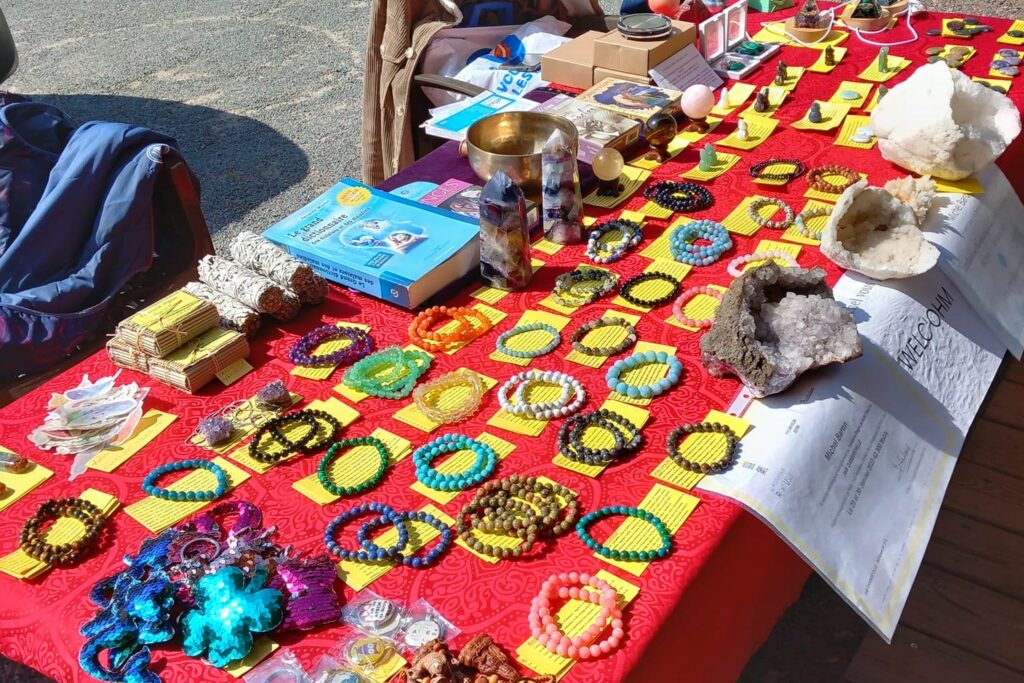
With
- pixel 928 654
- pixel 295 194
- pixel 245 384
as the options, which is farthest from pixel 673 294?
pixel 295 194

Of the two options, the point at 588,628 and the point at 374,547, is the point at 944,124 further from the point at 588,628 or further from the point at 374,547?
the point at 374,547

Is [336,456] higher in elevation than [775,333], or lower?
lower

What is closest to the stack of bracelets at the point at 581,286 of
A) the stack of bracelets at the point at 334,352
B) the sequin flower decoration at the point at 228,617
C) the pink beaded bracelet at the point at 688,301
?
the pink beaded bracelet at the point at 688,301

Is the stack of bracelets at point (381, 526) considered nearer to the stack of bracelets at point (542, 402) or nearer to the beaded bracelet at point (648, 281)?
the stack of bracelets at point (542, 402)

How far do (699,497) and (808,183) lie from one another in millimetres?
1206

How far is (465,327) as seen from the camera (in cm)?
176

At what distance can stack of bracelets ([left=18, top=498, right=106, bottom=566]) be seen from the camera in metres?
1.30

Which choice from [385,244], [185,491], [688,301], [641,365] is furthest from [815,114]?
[185,491]

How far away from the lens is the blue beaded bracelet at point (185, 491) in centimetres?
141

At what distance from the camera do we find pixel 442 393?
63.9 inches

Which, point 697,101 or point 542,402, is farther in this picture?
point 697,101

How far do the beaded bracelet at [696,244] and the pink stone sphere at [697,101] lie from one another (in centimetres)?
57

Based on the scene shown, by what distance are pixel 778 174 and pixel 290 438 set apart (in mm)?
1489

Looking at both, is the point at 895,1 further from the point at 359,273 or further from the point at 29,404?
the point at 29,404
